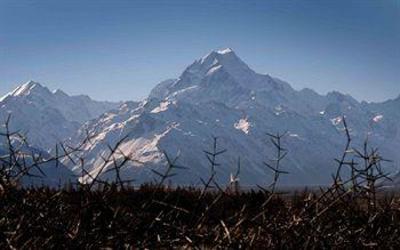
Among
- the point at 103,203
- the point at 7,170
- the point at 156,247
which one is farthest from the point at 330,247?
the point at 7,170

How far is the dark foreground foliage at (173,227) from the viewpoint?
2129 mm

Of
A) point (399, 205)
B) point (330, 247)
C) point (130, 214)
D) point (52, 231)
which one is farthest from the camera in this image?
point (399, 205)

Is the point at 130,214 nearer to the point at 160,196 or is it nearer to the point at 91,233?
the point at 91,233

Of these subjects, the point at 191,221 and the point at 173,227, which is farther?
the point at 191,221

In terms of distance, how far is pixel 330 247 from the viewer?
8.21 ft

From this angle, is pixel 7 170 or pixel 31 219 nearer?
pixel 31 219

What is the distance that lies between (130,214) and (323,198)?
2.83 feet

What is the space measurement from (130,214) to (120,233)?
0.52 meters

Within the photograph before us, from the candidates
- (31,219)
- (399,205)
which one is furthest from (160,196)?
(31,219)

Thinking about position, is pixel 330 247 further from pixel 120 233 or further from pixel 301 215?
pixel 120 233

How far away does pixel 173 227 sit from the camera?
2.29 m

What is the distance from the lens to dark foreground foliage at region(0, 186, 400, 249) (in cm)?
213

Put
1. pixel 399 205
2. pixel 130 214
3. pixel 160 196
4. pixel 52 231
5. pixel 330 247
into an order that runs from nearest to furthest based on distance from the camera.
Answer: pixel 52 231 < pixel 330 247 < pixel 130 214 < pixel 399 205 < pixel 160 196

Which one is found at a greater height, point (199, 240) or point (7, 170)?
point (7, 170)
